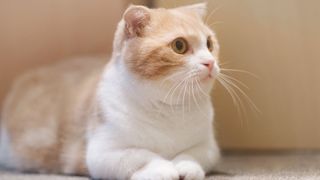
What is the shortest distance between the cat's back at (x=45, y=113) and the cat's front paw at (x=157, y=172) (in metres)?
0.35

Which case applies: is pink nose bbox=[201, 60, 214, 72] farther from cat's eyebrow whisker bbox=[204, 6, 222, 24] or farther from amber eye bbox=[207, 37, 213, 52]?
cat's eyebrow whisker bbox=[204, 6, 222, 24]

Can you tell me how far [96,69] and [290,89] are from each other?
0.73 metres

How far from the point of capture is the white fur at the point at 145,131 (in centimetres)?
135

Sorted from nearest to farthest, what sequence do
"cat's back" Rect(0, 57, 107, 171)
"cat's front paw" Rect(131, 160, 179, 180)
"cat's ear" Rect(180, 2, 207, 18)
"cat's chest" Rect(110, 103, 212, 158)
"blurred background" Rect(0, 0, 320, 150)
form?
"cat's front paw" Rect(131, 160, 179, 180)
"cat's chest" Rect(110, 103, 212, 158)
"cat's ear" Rect(180, 2, 207, 18)
"cat's back" Rect(0, 57, 107, 171)
"blurred background" Rect(0, 0, 320, 150)

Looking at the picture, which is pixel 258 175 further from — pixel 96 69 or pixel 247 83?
pixel 96 69

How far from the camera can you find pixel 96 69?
192cm

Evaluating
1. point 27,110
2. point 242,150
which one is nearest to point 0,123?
point 27,110

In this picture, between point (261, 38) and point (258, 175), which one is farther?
point (261, 38)

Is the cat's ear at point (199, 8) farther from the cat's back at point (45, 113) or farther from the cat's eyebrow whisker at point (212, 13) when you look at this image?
the cat's back at point (45, 113)

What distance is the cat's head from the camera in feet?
4.28

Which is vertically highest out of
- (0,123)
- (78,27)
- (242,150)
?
(78,27)

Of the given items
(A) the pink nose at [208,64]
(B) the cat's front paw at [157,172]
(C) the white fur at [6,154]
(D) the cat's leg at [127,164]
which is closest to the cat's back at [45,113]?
(C) the white fur at [6,154]

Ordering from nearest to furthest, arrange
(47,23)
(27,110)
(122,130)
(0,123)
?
(122,130), (27,110), (0,123), (47,23)

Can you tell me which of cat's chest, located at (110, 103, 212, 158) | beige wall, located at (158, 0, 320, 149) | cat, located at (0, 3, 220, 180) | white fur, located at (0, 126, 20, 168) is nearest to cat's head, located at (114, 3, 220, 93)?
cat, located at (0, 3, 220, 180)
